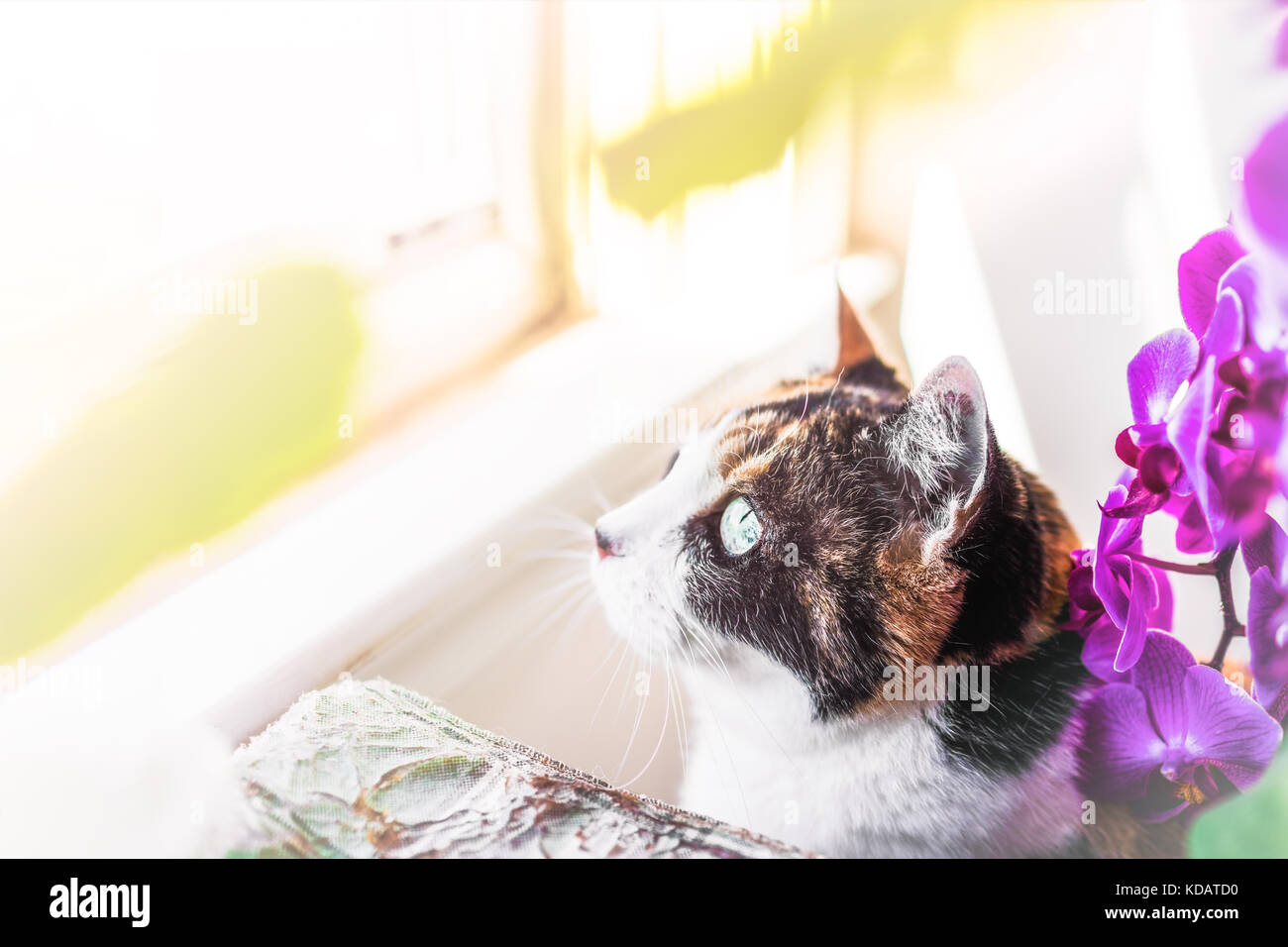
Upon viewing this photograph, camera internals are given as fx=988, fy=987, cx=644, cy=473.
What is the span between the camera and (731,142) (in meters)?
0.85

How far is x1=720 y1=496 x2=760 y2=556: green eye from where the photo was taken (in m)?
0.75

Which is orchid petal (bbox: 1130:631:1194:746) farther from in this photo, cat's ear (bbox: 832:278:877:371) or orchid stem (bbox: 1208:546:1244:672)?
cat's ear (bbox: 832:278:877:371)

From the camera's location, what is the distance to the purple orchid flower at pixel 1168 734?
0.74 metres

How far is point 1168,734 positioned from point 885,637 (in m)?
0.23

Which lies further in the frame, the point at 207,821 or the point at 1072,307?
the point at 1072,307

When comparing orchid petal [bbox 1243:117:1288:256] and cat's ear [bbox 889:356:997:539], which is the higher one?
orchid petal [bbox 1243:117:1288:256]

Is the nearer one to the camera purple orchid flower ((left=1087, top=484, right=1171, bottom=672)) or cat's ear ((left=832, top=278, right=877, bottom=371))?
purple orchid flower ((left=1087, top=484, right=1171, bottom=672))

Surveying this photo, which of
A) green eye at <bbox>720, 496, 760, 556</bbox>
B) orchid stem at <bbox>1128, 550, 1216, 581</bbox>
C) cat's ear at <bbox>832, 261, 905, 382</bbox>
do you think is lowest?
orchid stem at <bbox>1128, 550, 1216, 581</bbox>

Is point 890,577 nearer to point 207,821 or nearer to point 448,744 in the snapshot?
point 448,744

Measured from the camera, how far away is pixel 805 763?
756mm

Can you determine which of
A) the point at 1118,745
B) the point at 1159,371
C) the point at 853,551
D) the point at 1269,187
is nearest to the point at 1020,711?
the point at 1118,745

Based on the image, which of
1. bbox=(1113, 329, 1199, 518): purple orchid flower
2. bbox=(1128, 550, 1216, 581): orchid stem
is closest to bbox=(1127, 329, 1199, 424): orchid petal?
bbox=(1113, 329, 1199, 518): purple orchid flower
